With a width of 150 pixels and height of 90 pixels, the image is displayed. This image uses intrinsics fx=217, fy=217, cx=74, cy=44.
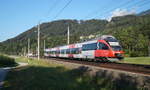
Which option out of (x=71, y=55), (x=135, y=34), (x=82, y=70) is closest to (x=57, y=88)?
(x=82, y=70)

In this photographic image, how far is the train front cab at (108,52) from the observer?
24.1 metres

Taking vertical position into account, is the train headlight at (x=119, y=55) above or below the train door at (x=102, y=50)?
below

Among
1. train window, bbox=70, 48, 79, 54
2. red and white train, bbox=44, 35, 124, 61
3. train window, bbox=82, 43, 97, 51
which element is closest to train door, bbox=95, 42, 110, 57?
red and white train, bbox=44, 35, 124, 61

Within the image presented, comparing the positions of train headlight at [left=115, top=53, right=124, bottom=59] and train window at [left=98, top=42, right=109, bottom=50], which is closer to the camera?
train headlight at [left=115, top=53, right=124, bottom=59]

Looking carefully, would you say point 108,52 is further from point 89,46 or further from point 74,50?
point 74,50

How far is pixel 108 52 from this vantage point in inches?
950

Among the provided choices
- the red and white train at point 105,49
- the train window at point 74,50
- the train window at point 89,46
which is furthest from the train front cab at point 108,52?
the train window at point 74,50

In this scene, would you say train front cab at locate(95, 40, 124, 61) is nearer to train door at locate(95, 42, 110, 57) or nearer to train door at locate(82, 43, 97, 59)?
train door at locate(95, 42, 110, 57)

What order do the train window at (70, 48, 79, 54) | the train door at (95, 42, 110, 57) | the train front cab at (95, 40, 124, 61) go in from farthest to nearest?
the train window at (70, 48, 79, 54) < the train door at (95, 42, 110, 57) < the train front cab at (95, 40, 124, 61)

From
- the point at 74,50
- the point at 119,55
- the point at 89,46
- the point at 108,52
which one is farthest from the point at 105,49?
the point at 74,50

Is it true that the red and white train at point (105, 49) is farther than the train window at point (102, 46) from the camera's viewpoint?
No

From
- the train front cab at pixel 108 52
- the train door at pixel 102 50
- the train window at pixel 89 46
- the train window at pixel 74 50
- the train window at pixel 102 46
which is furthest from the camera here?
the train window at pixel 74 50

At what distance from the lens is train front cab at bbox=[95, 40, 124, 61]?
24.1 meters

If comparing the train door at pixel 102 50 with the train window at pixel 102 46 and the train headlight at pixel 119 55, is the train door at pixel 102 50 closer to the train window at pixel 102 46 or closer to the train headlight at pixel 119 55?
the train window at pixel 102 46
